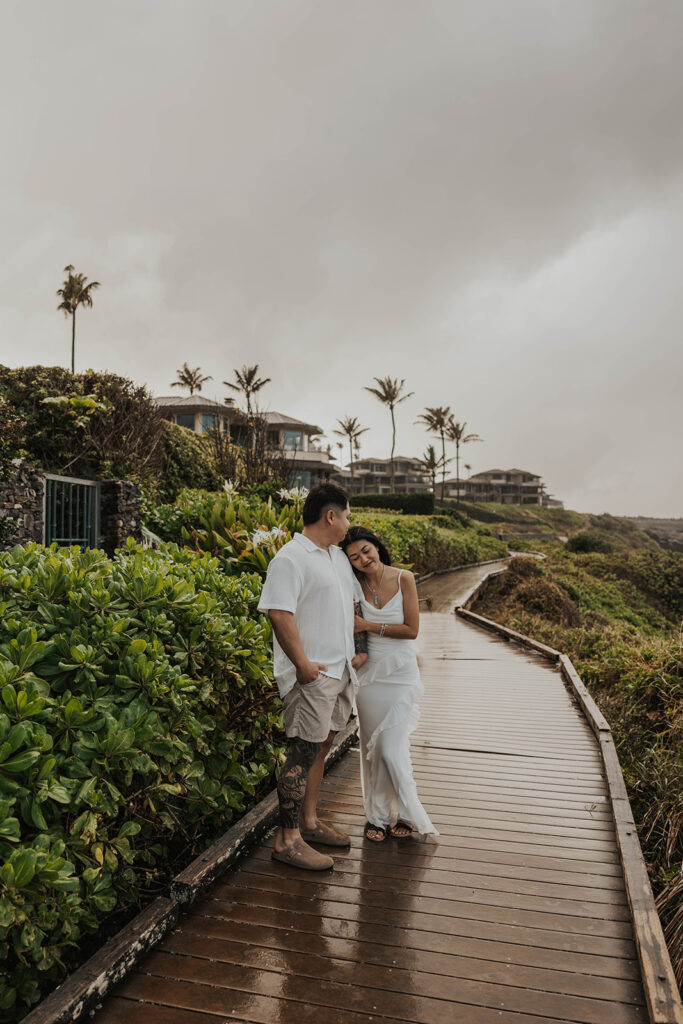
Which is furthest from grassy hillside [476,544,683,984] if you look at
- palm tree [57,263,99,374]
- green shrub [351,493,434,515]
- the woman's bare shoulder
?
palm tree [57,263,99,374]

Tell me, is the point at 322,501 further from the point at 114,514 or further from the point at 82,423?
the point at 82,423

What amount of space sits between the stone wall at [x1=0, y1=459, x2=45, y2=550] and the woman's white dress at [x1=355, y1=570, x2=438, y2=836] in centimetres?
563

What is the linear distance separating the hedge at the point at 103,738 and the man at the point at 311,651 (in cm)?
31

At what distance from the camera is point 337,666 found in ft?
10.5

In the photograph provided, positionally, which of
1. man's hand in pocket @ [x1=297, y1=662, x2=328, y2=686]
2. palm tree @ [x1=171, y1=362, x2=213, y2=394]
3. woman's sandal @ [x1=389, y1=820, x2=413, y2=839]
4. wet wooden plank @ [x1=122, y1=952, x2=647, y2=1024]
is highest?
palm tree @ [x1=171, y1=362, x2=213, y2=394]

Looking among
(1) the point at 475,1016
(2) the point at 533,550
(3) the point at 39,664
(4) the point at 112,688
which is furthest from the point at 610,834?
(2) the point at 533,550

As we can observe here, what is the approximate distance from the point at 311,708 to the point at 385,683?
2.35 ft

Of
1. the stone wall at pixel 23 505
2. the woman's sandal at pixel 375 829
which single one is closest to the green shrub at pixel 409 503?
the stone wall at pixel 23 505

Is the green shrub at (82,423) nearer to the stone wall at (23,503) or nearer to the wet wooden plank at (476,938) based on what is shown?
the stone wall at (23,503)

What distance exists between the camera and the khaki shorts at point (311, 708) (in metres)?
3.13

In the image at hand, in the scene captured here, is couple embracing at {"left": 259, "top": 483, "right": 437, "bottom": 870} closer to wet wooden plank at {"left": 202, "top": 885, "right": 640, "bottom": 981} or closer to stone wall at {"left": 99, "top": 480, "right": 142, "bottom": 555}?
wet wooden plank at {"left": 202, "top": 885, "right": 640, "bottom": 981}

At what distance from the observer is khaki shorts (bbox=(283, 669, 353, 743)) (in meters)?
3.13

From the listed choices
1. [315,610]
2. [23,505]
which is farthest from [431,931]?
[23,505]

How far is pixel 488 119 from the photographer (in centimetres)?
1293
